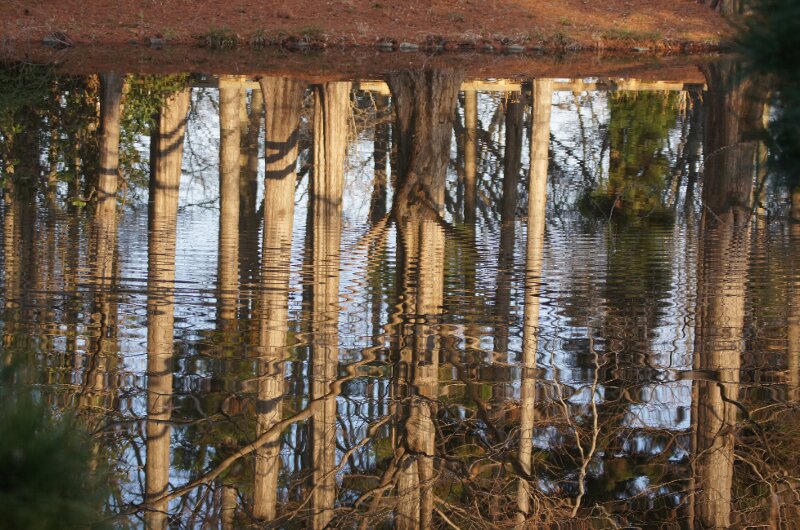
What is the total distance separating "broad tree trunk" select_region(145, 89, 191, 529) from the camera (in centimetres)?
451

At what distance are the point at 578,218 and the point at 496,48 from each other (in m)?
14.4

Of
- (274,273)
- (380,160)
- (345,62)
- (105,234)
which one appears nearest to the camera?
(274,273)

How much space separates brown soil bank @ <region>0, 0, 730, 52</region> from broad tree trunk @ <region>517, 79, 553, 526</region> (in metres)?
11.1

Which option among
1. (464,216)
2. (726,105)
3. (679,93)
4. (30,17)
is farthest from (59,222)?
(30,17)

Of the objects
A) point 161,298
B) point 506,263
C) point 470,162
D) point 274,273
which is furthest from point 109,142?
point 161,298

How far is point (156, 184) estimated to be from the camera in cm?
1288

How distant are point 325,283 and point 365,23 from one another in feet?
68.0

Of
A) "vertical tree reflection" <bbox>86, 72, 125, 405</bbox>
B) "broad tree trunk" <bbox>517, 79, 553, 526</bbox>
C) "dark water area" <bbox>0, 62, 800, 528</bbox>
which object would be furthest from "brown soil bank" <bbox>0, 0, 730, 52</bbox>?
"dark water area" <bbox>0, 62, 800, 528</bbox>

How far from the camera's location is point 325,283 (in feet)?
25.3

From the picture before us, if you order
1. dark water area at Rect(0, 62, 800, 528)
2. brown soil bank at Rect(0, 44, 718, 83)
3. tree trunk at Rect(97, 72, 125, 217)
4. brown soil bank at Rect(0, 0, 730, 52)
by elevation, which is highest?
brown soil bank at Rect(0, 0, 730, 52)

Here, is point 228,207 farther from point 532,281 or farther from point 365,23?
point 365,23

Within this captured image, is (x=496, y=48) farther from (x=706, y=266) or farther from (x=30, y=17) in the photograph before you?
(x=706, y=266)

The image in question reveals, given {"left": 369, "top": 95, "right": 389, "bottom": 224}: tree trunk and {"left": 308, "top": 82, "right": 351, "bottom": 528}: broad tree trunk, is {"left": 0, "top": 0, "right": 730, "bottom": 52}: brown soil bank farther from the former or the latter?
{"left": 308, "top": 82, "right": 351, "bottom": 528}: broad tree trunk

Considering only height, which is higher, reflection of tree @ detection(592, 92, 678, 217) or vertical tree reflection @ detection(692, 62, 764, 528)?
reflection of tree @ detection(592, 92, 678, 217)
